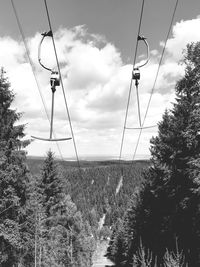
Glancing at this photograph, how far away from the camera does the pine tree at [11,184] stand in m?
14.1

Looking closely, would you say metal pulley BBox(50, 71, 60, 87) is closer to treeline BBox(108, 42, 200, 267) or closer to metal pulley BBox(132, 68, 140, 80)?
metal pulley BBox(132, 68, 140, 80)

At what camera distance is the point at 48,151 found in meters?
23.3

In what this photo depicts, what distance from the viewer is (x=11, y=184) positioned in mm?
14688

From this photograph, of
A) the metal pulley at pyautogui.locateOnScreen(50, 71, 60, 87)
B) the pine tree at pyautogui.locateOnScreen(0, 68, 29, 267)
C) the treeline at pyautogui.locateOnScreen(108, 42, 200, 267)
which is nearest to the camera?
the metal pulley at pyautogui.locateOnScreen(50, 71, 60, 87)

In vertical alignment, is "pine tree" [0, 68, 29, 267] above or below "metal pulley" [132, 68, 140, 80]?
below

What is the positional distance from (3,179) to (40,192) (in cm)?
862

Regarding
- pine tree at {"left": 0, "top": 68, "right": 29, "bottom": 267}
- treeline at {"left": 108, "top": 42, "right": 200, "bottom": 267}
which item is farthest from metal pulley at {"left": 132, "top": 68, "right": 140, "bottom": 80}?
pine tree at {"left": 0, "top": 68, "right": 29, "bottom": 267}

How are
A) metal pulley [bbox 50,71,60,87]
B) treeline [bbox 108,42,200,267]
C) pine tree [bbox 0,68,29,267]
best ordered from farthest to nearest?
pine tree [bbox 0,68,29,267]
treeline [bbox 108,42,200,267]
metal pulley [bbox 50,71,60,87]

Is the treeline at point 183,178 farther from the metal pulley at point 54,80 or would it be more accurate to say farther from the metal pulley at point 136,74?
the metal pulley at point 54,80

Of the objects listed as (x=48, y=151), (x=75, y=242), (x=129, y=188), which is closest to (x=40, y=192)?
(x=48, y=151)

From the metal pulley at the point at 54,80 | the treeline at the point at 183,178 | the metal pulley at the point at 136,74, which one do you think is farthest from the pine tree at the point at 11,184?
the metal pulley at the point at 136,74

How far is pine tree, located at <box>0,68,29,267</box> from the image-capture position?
1409 centimetres

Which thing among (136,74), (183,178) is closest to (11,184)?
(183,178)

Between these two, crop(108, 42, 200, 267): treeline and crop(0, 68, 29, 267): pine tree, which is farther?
crop(0, 68, 29, 267): pine tree
